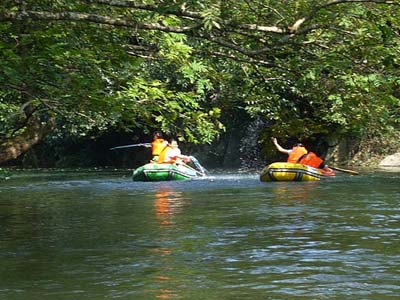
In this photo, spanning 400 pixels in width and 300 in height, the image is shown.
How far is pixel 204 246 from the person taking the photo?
10547 millimetres

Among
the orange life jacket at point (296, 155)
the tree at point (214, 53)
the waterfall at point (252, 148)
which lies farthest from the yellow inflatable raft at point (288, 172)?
the tree at point (214, 53)

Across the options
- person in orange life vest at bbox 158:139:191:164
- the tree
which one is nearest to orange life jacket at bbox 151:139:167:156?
person in orange life vest at bbox 158:139:191:164

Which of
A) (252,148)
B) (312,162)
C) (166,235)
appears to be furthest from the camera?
(252,148)

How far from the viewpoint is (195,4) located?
6719 mm

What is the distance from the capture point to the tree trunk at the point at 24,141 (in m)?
10.8

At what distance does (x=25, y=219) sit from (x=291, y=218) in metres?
4.65

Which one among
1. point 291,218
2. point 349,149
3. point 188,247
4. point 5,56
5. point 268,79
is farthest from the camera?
point 349,149

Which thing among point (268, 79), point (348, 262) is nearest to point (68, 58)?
point (268, 79)

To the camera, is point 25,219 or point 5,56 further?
point 25,219

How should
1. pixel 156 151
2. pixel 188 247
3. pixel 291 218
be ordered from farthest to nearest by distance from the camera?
pixel 156 151 → pixel 291 218 → pixel 188 247

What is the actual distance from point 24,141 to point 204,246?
2.81 metres

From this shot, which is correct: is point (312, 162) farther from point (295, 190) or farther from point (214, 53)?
point (214, 53)

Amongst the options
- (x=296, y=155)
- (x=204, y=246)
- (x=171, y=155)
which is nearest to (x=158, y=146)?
(x=171, y=155)

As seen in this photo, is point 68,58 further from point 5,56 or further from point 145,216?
point 145,216
